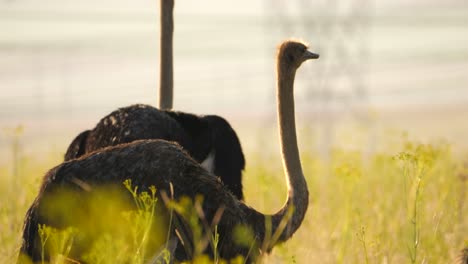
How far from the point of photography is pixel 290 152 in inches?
257

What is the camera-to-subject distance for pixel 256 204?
1103cm

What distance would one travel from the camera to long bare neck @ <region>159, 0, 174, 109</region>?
8.44m

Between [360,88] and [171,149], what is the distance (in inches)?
614

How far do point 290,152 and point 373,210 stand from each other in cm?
274

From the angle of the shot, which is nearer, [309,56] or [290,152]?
[290,152]

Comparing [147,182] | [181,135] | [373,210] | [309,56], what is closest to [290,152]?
[309,56]

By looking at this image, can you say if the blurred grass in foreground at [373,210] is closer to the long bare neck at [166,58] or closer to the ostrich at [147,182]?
the ostrich at [147,182]

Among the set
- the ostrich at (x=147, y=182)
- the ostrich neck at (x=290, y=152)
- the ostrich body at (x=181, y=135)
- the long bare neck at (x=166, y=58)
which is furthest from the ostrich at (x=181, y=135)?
the long bare neck at (x=166, y=58)

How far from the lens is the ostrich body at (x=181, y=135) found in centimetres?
668

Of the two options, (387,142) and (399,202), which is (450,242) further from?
(387,142)

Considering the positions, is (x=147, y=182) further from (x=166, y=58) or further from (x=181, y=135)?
(x=166, y=58)

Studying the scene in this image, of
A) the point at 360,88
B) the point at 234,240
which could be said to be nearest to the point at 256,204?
the point at 234,240

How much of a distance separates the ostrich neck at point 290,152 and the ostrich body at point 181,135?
44 cm

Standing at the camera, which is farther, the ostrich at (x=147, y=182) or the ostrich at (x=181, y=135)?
the ostrich at (x=181, y=135)
